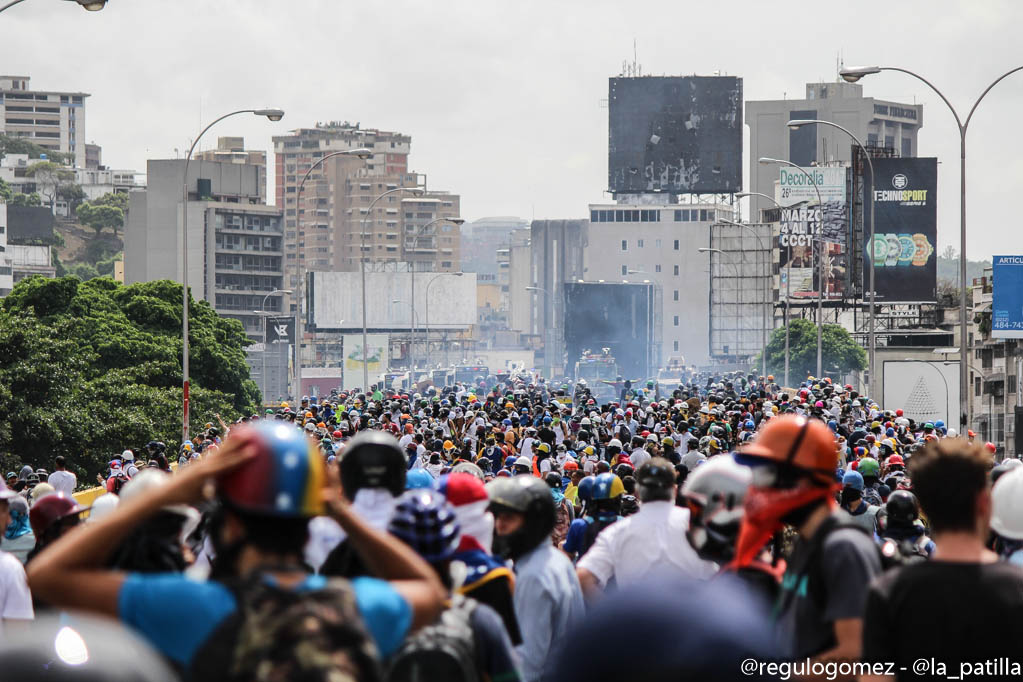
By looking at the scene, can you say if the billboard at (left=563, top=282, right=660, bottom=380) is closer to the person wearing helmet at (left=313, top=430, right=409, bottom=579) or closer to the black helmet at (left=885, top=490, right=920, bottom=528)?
the black helmet at (left=885, top=490, right=920, bottom=528)

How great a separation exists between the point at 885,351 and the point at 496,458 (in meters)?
59.9

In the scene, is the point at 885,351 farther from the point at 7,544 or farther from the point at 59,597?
the point at 59,597

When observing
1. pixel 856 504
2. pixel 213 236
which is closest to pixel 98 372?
pixel 856 504

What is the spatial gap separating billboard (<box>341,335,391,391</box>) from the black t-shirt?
110956 mm

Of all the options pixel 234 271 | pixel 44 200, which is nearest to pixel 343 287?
pixel 234 271

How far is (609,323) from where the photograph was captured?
122688mm

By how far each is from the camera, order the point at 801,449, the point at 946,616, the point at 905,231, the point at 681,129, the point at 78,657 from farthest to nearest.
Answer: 1. the point at 681,129
2. the point at 905,231
3. the point at 801,449
4. the point at 946,616
5. the point at 78,657

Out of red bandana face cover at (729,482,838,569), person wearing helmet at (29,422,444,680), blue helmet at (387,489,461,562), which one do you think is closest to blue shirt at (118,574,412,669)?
person wearing helmet at (29,422,444,680)

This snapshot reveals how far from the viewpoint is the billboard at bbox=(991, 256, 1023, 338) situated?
42.8 meters

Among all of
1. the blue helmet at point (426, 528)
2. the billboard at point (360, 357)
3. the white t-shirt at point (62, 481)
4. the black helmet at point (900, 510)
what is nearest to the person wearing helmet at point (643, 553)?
the blue helmet at point (426, 528)

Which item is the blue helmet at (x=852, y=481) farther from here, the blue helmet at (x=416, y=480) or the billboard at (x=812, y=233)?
the billboard at (x=812, y=233)

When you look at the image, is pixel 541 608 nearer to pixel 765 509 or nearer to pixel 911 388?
pixel 765 509

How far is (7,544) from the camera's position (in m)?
8.93

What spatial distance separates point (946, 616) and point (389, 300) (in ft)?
455
